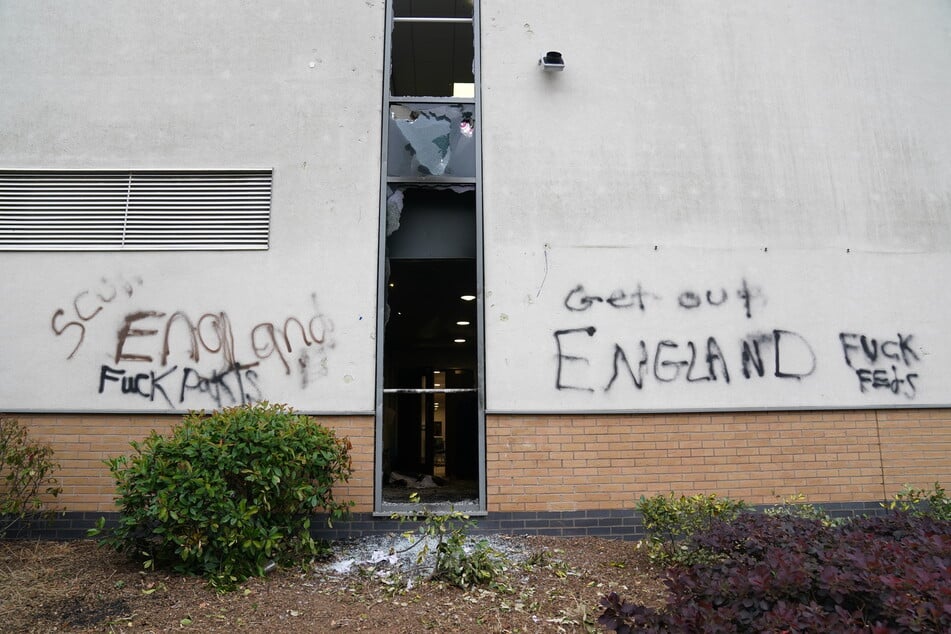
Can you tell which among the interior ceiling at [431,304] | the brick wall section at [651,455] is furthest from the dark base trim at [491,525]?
the interior ceiling at [431,304]

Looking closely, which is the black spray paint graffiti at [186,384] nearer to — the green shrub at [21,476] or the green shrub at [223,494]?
the green shrub at [21,476]

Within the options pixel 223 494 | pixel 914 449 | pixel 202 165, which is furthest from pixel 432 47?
pixel 914 449

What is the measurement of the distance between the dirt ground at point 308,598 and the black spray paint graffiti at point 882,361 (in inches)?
132

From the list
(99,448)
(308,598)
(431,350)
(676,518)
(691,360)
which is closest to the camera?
(308,598)

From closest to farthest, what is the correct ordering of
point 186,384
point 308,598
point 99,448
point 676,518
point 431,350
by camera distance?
1. point 308,598
2. point 676,518
3. point 99,448
4. point 186,384
5. point 431,350

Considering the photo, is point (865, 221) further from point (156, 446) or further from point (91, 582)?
point (91, 582)

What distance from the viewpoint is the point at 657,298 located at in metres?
6.92

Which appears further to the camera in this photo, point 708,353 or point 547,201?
point 547,201

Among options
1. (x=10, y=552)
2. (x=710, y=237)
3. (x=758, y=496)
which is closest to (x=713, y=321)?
(x=710, y=237)

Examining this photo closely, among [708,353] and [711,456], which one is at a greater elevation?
[708,353]

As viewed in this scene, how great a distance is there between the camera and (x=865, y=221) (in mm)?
7324

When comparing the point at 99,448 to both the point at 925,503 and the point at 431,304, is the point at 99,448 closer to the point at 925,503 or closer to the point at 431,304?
the point at 431,304

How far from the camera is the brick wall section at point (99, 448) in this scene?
635cm

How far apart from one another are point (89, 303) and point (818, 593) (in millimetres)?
6801
